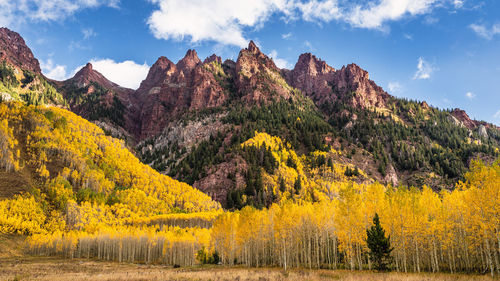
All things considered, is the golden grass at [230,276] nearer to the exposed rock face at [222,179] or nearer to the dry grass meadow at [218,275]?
the dry grass meadow at [218,275]

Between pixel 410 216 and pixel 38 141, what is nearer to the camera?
pixel 410 216

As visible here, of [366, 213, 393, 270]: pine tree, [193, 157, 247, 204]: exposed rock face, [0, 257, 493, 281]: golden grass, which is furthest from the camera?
[193, 157, 247, 204]: exposed rock face

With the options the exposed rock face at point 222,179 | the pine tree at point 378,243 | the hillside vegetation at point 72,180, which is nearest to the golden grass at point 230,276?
the pine tree at point 378,243

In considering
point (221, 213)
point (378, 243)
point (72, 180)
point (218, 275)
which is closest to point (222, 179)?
point (221, 213)

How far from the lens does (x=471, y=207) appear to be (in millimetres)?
35781

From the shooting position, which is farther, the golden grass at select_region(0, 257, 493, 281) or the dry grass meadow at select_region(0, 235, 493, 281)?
the dry grass meadow at select_region(0, 235, 493, 281)

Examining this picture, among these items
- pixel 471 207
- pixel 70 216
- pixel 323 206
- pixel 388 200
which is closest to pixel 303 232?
pixel 323 206

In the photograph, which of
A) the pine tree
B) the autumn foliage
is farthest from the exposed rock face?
the pine tree

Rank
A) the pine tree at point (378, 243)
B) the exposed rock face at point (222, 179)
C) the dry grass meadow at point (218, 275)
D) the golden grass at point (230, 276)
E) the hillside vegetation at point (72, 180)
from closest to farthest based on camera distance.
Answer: the golden grass at point (230, 276), the dry grass meadow at point (218, 275), the pine tree at point (378, 243), the hillside vegetation at point (72, 180), the exposed rock face at point (222, 179)

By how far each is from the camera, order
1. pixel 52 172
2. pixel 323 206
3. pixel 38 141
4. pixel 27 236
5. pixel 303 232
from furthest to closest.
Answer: pixel 38 141 → pixel 52 172 → pixel 27 236 → pixel 323 206 → pixel 303 232

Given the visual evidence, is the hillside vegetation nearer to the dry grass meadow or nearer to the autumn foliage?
the autumn foliage

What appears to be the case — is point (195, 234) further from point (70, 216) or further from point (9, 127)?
point (9, 127)

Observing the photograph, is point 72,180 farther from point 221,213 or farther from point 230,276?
point 230,276

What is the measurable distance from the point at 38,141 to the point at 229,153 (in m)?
105
